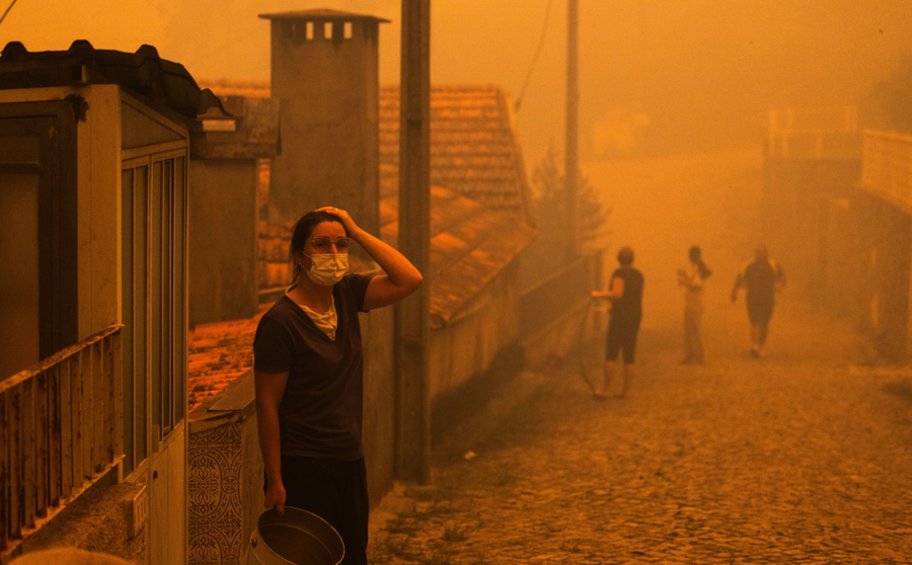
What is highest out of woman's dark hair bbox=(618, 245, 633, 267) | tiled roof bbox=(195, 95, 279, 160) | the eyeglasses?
tiled roof bbox=(195, 95, 279, 160)

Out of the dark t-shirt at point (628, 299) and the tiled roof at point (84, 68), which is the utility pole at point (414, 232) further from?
the tiled roof at point (84, 68)

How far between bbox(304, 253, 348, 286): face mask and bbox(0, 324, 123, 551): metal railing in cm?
81

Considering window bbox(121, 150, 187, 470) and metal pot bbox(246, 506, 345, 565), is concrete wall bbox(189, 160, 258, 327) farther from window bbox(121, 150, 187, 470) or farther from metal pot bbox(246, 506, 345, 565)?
metal pot bbox(246, 506, 345, 565)

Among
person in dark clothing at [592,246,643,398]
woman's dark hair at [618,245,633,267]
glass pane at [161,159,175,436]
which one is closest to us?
glass pane at [161,159,175,436]

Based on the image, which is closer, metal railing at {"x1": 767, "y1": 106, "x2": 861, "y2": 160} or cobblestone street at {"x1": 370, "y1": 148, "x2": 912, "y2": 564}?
cobblestone street at {"x1": 370, "y1": 148, "x2": 912, "y2": 564}

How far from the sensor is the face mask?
509 cm

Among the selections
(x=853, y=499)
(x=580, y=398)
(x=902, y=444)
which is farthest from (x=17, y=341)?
(x=580, y=398)

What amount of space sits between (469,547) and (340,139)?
21.9 feet

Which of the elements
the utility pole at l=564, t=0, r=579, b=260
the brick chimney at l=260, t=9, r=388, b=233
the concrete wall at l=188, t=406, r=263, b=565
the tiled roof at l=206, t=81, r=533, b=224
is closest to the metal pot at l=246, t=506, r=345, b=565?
the concrete wall at l=188, t=406, r=263, b=565

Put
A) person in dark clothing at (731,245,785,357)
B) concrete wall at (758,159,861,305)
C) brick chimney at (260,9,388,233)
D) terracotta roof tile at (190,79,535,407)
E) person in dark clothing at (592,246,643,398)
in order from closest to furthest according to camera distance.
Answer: terracotta roof tile at (190,79,535,407) → brick chimney at (260,9,388,233) → person in dark clothing at (592,246,643,398) → person in dark clothing at (731,245,785,357) → concrete wall at (758,159,861,305)

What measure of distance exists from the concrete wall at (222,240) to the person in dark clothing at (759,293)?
8.93 m

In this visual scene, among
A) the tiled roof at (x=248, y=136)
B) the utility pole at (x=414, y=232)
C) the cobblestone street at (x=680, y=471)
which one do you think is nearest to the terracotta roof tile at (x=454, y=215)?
the utility pole at (x=414, y=232)

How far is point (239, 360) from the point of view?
29.7ft

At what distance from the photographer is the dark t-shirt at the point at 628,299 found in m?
15.1
